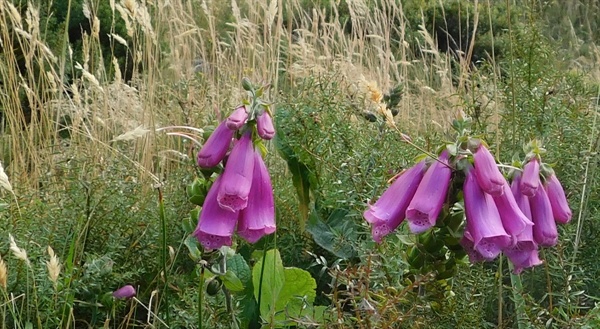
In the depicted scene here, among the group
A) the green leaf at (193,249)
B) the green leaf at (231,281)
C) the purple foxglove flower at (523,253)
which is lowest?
the green leaf at (231,281)

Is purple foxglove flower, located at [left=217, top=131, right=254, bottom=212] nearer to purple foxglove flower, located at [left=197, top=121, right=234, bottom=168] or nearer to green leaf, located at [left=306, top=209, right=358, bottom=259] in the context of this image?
purple foxglove flower, located at [left=197, top=121, right=234, bottom=168]

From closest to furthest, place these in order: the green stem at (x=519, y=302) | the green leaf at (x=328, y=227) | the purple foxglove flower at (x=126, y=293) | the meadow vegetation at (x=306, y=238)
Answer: the green stem at (x=519, y=302) → the meadow vegetation at (x=306, y=238) → the purple foxglove flower at (x=126, y=293) → the green leaf at (x=328, y=227)

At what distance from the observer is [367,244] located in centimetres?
174

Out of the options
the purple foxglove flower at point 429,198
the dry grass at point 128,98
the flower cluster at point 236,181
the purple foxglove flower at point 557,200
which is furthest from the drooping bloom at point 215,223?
the dry grass at point 128,98

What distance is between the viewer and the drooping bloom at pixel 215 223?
1214 mm

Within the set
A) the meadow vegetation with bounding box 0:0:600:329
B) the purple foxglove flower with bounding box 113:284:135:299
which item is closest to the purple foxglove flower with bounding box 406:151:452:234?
the meadow vegetation with bounding box 0:0:600:329

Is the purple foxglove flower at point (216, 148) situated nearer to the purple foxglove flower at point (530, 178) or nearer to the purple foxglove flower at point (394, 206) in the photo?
the purple foxglove flower at point (394, 206)

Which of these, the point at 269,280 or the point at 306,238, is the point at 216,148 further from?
the point at 306,238

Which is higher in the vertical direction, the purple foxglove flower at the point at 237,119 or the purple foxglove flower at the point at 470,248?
the purple foxglove flower at the point at 237,119

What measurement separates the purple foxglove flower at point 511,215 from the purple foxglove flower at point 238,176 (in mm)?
372

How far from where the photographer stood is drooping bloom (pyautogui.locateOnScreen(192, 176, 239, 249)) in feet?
3.98

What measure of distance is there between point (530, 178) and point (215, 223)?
0.48 meters

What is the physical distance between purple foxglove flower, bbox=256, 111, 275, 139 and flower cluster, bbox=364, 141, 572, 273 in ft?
0.65

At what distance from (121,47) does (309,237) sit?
3807 mm
